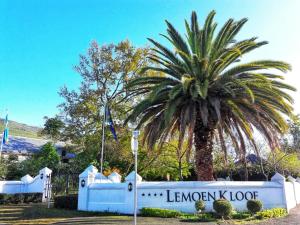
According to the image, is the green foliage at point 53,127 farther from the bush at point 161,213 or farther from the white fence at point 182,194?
the bush at point 161,213

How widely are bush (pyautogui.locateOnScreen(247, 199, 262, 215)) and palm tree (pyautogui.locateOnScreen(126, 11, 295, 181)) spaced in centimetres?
277

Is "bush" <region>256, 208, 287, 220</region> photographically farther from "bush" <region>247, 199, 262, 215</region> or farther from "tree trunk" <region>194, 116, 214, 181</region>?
"tree trunk" <region>194, 116, 214, 181</region>

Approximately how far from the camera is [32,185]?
84.4 feet

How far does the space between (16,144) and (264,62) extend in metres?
44.8

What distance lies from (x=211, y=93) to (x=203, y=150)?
3081 millimetres

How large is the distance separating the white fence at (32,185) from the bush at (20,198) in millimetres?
502

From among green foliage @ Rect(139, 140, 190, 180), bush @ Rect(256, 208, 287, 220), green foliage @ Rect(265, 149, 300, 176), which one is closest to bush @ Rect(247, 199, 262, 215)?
bush @ Rect(256, 208, 287, 220)

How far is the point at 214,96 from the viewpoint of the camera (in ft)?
57.8

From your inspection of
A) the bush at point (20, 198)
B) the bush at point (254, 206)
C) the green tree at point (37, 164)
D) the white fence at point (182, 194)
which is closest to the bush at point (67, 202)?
the white fence at point (182, 194)

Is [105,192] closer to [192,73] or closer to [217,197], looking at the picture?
[217,197]

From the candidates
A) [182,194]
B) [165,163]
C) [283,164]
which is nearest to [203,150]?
[182,194]

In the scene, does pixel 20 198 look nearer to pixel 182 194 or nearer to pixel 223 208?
pixel 182 194

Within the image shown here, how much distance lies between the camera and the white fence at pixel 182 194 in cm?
1645

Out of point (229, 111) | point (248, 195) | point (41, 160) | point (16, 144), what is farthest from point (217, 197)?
point (16, 144)
